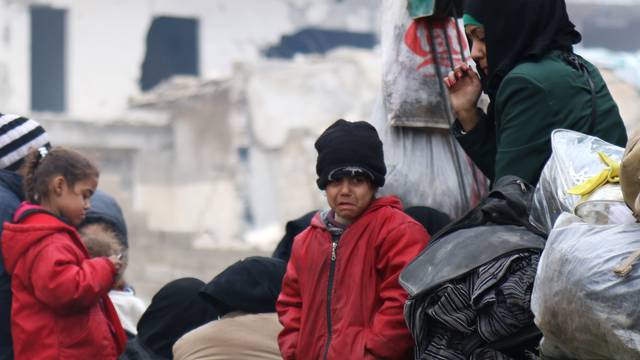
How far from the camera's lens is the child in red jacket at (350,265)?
4.41m

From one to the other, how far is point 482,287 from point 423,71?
1.47 metres

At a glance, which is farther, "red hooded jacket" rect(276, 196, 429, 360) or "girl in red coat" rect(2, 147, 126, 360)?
"girl in red coat" rect(2, 147, 126, 360)

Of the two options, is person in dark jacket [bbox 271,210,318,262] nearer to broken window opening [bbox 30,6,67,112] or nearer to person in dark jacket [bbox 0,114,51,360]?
person in dark jacket [bbox 0,114,51,360]

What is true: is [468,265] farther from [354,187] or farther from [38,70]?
[38,70]

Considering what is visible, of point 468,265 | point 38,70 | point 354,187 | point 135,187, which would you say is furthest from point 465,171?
point 38,70

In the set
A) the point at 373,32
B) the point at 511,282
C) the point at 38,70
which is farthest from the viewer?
the point at 373,32

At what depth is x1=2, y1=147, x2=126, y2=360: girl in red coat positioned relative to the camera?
5.17 m

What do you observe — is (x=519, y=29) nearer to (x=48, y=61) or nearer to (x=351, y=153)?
(x=351, y=153)

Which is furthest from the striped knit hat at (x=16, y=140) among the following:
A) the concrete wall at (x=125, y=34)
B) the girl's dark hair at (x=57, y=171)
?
the concrete wall at (x=125, y=34)

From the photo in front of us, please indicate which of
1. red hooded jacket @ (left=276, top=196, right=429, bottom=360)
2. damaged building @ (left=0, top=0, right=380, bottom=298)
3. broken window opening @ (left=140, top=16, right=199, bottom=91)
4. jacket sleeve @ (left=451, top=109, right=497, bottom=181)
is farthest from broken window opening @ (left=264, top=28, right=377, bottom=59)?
red hooded jacket @ (left=276, top=196, right=429, bottom=360)

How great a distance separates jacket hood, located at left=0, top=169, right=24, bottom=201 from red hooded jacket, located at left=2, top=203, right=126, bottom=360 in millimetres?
355

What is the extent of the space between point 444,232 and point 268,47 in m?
26.0

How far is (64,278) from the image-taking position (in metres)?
5.15

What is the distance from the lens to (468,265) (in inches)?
158
